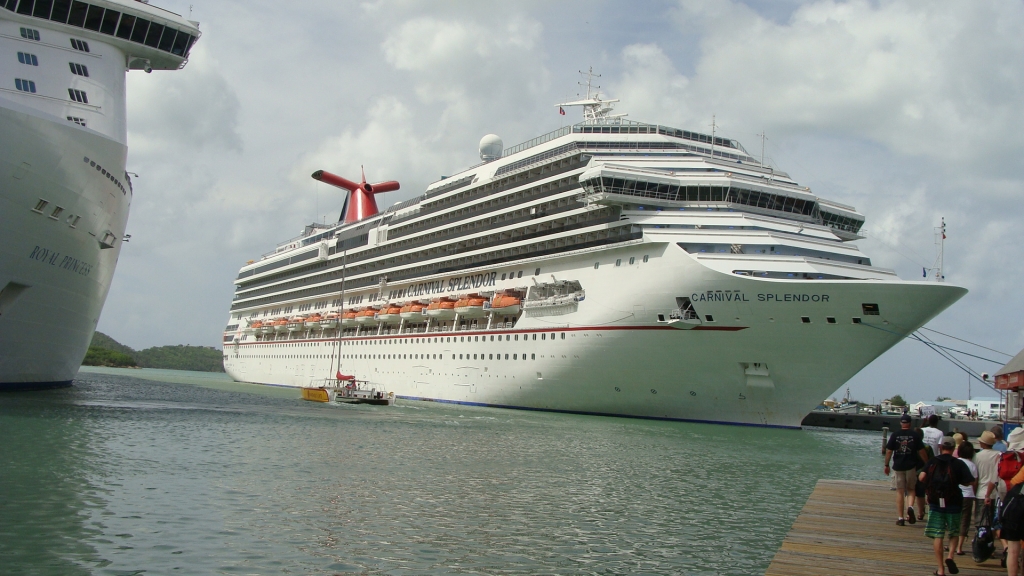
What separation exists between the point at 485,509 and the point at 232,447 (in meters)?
9.79

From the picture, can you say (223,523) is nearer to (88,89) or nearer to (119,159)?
(119,159)

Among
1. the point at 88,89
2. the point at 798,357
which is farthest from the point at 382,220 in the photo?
the point at 798,357

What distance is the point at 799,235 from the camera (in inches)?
1230

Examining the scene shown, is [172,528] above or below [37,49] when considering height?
below

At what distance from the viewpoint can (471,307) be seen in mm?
41594

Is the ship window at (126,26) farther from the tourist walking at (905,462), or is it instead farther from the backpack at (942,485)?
the backpack at (942,485)

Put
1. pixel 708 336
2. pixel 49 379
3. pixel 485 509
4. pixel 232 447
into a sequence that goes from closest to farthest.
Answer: pixel 485 509
pixel 232 447
pixel 708 336
pixel 49 379

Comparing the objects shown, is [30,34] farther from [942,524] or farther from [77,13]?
[942,524]

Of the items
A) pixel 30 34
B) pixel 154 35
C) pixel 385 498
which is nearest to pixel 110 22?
pixel 154 35

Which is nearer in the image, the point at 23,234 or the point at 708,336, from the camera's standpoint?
the point at 23,234

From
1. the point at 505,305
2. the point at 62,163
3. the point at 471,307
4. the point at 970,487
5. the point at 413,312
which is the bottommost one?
the point at 970,487

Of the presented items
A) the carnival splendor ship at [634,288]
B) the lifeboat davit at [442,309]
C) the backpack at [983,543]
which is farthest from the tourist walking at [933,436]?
the lifeboat davit at [442,309]

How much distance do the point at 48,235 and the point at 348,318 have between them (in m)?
28.0

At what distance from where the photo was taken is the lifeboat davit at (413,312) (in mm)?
46688
